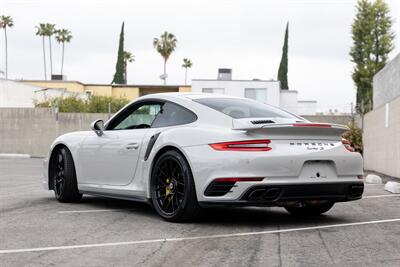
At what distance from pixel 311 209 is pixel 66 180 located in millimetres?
3214

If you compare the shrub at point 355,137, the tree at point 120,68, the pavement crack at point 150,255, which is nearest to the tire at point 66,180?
the pavement crack at point 150,255

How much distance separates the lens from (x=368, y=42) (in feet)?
199

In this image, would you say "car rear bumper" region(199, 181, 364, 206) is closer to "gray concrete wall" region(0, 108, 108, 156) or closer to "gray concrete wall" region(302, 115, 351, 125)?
"gray concrete wall" region(302, 115, 351, 125)

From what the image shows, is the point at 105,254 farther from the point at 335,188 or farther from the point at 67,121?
the point at 67,121

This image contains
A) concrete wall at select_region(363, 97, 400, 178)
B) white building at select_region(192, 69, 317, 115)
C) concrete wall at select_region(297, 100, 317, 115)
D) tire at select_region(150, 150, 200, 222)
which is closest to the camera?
tire at select_region(150, 150, 200, 222)

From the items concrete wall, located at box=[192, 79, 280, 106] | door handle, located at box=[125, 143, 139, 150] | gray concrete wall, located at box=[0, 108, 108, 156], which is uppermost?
concrete wall, located at box=[192, 79, 280, 106]

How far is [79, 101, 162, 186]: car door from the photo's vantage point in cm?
805

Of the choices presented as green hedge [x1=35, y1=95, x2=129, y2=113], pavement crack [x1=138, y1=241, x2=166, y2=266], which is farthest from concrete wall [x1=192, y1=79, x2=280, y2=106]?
pavement crack [x1=138, y1=241, x2=166, y2=266]

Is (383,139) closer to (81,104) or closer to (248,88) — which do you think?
(248,88)

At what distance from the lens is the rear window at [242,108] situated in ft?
24.6

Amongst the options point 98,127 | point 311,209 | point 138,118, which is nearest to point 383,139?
point 311,209

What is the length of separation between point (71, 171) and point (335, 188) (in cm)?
365

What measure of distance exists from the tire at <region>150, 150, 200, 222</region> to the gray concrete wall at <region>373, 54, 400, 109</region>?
14039 millimetres

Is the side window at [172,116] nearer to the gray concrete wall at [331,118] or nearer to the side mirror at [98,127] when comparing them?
→ the side mirror at [98,127]
